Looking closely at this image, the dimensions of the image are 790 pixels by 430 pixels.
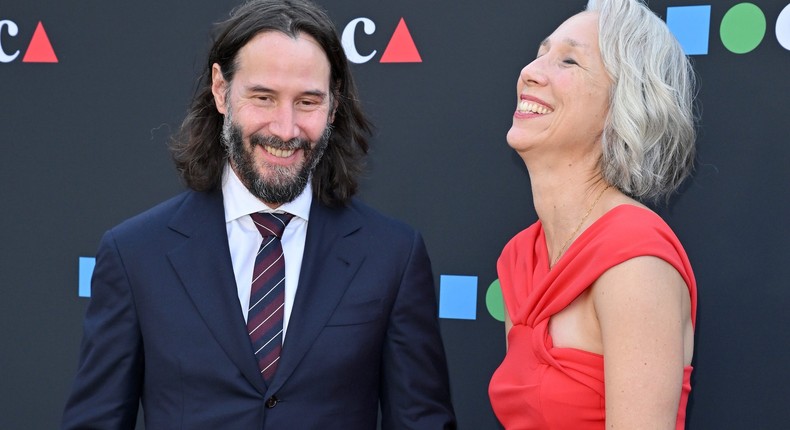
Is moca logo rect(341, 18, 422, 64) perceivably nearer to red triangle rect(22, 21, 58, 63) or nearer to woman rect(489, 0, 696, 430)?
woman rect(489, 0, 696, 430)

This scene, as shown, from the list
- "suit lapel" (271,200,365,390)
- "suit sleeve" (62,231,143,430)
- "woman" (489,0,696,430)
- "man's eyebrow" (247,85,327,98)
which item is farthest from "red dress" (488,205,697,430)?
"suit sleeve" (62,231,143,430)

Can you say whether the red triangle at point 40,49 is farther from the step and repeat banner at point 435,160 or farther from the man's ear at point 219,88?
the man's ear at point 219,88

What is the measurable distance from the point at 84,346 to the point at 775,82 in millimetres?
1820

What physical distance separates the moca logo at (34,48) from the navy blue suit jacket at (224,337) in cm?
144

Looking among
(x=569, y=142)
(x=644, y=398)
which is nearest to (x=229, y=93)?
(x=569, y=142)

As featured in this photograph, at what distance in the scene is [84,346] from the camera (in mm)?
1684

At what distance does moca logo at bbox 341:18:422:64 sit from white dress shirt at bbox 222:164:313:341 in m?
0.92

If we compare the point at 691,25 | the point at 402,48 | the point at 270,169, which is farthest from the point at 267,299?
the point at 691,25

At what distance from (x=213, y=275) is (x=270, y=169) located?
0.79 ft

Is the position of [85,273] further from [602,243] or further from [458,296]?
[602,243]

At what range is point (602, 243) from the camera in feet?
5.19

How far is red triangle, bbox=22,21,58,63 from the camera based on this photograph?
292 centimetres

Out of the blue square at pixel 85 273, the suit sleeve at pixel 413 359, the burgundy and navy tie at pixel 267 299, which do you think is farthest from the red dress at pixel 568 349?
the blue square at pixel 85 273

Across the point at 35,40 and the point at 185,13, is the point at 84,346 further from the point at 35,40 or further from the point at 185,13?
the point at 35,40
